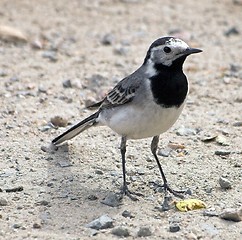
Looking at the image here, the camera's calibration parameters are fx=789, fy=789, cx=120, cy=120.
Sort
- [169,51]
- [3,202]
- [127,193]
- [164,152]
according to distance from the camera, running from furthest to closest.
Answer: [164,152], [127,193], [169,51], [3,202]

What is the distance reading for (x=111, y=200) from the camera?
7520 mm

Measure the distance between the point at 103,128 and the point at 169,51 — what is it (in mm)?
2203

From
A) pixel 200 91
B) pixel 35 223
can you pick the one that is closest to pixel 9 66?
pixel 200 91

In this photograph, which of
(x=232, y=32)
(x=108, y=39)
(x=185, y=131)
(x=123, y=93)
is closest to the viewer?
(x=123, y=93)

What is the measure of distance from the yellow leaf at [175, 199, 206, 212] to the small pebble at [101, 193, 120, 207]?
1.87 ft

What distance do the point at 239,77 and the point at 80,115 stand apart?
110 inches

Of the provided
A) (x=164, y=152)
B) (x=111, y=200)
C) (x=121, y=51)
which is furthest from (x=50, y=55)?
(x=111, y=200)

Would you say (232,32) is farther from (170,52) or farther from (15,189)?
(15,189)

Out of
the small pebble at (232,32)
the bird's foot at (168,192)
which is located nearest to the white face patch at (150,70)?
the bird's foot at (168,192)

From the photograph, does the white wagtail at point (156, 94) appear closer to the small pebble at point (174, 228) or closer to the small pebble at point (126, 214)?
the small pebble at point (126, 214)

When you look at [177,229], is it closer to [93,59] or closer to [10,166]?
[10,166]

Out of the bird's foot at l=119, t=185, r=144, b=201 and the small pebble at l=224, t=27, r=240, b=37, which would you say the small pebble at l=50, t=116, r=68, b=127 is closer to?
the bird's foot at l=119, t=185, r=144, b=201

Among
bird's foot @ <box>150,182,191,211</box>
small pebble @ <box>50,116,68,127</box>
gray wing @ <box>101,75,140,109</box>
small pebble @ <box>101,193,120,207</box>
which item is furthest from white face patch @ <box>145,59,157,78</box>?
small pebble @ <box>50,116,68,127</box>

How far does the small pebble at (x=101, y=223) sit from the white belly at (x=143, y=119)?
1.08 m
